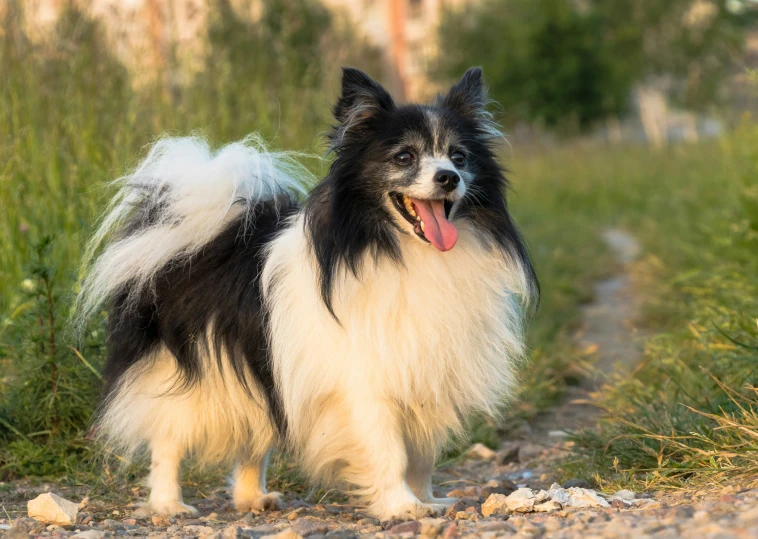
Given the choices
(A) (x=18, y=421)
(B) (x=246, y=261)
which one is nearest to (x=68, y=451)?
(A) (x=18, y=421)

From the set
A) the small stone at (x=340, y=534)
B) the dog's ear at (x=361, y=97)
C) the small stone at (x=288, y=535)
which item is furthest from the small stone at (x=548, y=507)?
the dog's ear at (x=361, y=97)

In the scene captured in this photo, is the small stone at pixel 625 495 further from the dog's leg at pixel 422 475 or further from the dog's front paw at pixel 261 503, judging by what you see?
the dog's front paw at pixel 261 503

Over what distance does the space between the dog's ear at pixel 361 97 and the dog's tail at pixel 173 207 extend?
51cm

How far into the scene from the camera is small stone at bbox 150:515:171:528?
11.6 ft

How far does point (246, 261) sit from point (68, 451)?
138 centimetres

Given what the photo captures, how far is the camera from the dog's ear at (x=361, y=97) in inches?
143

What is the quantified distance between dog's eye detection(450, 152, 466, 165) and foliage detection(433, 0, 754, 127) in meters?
19.2

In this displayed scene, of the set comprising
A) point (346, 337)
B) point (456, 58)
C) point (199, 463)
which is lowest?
point (199, 463)

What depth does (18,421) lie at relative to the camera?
4.34m

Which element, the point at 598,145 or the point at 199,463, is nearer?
the point at 199,463

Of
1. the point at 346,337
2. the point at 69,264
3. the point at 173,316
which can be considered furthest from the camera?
the point at 69,264

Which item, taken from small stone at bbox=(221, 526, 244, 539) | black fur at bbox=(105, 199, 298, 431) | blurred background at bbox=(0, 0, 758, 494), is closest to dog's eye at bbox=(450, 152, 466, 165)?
blurred background at bbox=(0, 0, 758, 494)

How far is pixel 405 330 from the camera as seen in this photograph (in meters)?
3.48

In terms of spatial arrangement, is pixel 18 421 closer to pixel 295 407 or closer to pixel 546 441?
pixel 295 407
